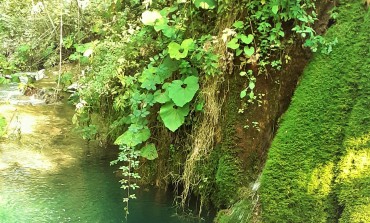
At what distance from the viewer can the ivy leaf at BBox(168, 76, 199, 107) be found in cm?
365

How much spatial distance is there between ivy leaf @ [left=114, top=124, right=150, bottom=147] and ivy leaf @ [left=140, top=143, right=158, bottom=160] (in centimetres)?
26

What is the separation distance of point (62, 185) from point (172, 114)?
75.5 inches

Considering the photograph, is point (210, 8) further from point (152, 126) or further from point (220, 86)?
point (152, 126)

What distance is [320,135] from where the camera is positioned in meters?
3.10

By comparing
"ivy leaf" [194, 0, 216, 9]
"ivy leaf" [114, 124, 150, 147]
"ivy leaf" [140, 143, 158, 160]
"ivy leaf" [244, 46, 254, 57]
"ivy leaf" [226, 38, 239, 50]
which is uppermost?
"ivy leaf" [194, 0, 216, 9]

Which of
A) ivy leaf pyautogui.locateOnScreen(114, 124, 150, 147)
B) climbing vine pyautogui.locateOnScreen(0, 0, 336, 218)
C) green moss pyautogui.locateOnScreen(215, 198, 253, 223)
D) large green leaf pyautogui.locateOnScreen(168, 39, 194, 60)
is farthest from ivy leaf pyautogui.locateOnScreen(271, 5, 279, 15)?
ivy leaf pyautogui.locateOnScreen(114, 124, 150, 147)

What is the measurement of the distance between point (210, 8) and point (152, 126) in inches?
53.7

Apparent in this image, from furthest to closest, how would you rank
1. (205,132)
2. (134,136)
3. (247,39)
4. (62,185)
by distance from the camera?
1. (62,185)
2. (134,136)
3. (205,132)
4. (247,39)

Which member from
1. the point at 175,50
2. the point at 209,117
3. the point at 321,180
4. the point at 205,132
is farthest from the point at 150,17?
the point at 321,180

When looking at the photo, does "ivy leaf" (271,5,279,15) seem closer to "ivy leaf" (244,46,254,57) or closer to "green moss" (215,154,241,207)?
"ivy leaf" (244,46,254,57)

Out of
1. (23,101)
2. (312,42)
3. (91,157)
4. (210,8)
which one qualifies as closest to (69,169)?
(91,157)

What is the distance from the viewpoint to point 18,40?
877 cm

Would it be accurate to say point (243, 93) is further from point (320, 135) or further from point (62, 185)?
point (62, 185)

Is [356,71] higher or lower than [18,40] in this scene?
lower
